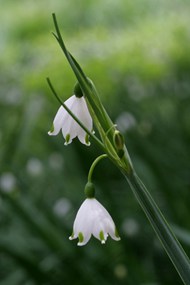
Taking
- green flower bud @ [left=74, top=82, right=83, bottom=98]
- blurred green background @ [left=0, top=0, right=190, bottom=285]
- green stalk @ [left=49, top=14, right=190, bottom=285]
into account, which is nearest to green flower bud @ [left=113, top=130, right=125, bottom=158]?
green stalk @ [left=49, top=14, right=190, bottom=285]

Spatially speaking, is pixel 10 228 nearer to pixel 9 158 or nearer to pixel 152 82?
pixel 9 158

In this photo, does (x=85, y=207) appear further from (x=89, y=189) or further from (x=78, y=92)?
(x=78, y=92)

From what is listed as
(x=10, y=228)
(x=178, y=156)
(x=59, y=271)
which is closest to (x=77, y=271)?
(x=59, y=271)

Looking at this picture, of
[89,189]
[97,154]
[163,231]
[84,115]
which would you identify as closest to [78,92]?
[84,115]

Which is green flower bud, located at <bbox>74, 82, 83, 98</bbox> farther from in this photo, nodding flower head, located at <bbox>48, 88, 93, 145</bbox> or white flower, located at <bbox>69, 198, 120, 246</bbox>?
white flower, located at <bbox>69, 198, 120, 246</bbox>

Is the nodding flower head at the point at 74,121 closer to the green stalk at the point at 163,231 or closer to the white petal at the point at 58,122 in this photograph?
the white petal at the point at 58,122

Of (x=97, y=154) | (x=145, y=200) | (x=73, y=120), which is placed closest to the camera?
(x=145, y=200)

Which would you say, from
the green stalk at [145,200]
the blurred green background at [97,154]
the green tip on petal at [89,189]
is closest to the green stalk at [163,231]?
the green stalk at [145,200]
